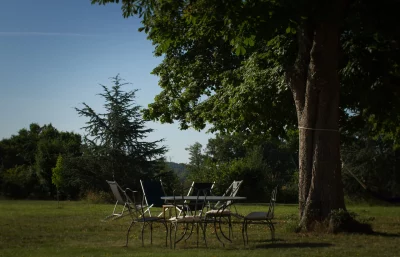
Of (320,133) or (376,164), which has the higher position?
(376,164)

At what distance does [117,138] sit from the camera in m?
35.0

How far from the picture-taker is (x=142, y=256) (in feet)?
26.9

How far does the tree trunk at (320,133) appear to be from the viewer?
11789 millimetres

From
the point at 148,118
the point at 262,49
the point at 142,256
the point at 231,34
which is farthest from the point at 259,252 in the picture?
the point at 148,118

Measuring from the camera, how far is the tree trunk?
11.8 meters

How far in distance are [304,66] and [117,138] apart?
2357 cm

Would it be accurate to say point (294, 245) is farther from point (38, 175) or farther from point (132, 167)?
point (38, 175)

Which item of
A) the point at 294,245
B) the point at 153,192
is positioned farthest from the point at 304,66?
the point at 153,192

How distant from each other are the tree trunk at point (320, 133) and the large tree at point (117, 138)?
23495 mm

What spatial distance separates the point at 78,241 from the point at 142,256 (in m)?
2.82

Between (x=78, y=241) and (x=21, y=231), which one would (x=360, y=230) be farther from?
(x=21, y=231)

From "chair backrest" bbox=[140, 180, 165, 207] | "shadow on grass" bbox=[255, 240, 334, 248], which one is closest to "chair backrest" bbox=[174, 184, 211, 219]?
"chair backrest" bbox=[140, 180, 165, 207]

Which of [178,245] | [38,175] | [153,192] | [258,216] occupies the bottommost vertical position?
[178,245]

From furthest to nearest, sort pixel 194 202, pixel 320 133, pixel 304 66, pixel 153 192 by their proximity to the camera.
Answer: pixel 153 192
pixel 194 202
pixel 304 66
pixel 320 133
